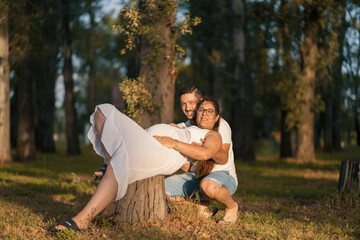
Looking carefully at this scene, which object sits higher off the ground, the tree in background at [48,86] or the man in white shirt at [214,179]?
the tree in background at [48,86]

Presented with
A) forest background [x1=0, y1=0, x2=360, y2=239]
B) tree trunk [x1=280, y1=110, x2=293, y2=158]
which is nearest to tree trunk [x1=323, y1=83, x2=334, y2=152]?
forest background [x1=0, y1=0, x2=360, y2=239]

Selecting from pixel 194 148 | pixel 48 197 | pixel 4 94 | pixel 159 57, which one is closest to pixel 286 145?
pixel 4 94

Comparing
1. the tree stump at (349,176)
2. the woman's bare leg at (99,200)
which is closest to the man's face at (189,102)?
the woman's bare leg at (99,200)

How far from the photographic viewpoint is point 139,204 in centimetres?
497

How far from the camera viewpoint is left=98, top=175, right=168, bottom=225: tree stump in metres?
4.95

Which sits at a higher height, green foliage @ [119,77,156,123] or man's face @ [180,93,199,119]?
green foliage @ [119,77,156,123]

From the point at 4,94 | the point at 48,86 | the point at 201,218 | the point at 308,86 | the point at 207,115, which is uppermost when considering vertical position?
the point at 48,86

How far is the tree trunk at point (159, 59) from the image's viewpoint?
7.96m

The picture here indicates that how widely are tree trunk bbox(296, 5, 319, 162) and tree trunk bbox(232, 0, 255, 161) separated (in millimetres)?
2093

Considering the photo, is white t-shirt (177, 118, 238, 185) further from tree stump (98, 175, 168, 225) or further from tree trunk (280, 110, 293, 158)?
tree trunk (280, 110, 293, 158)

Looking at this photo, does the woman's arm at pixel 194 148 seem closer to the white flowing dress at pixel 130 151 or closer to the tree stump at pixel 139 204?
the white flowing dress at pixel 130 151

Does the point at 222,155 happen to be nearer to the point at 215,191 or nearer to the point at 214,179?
the point at 214,179

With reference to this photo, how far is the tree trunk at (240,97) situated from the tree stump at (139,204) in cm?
1234

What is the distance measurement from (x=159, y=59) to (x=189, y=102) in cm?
291
